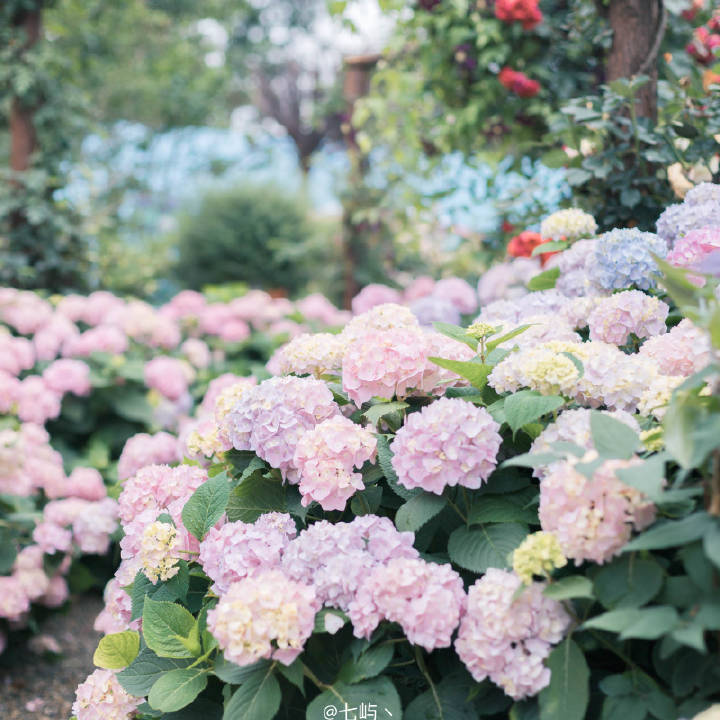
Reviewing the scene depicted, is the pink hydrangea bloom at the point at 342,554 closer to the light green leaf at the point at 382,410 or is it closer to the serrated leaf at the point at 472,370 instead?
the light green leaf at the point at 382,410

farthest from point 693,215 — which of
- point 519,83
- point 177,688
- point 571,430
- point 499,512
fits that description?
point 519,83

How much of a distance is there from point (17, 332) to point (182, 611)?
7.40 feet

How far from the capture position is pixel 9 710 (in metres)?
2.07

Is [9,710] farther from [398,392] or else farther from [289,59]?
[289,59]

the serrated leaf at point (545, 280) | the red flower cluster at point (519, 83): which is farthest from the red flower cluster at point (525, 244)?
the red flower cluster at point (519, 83)

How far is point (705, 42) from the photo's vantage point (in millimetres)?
2777

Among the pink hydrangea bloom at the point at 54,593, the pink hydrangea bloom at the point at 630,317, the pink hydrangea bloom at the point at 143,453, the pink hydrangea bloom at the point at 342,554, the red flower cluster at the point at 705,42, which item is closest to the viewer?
the pink hydrangea bloom at the point at 342,554

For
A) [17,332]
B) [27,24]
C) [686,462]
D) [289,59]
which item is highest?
[686,462]

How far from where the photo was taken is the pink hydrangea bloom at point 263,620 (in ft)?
3.07

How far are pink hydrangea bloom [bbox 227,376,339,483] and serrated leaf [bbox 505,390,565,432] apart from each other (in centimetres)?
34

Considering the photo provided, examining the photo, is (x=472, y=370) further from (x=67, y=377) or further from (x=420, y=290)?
(x=420, y=290)

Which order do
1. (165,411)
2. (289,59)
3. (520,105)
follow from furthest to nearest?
(289,59) < (520,105) < (165,411)

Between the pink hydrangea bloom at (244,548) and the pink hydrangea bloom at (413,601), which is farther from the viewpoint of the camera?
the pink hydrangea bloom at (244,548)

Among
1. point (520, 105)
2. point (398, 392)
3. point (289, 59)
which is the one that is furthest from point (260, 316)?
point (289, 59)
